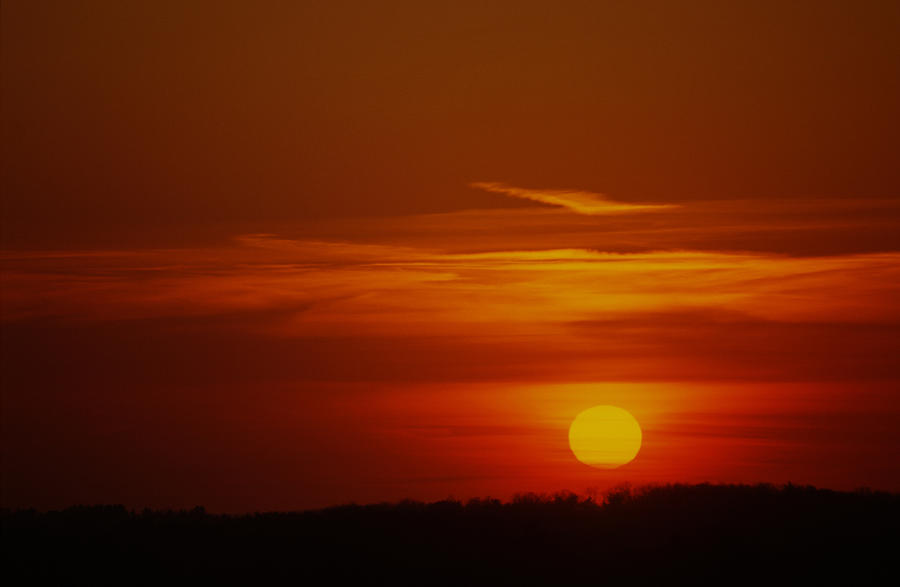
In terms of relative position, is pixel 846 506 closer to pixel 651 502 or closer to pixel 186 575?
pixel 651 502

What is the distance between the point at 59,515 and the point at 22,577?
8.56 ft

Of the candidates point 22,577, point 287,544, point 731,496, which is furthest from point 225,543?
point 731,496

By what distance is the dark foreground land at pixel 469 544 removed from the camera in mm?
14789

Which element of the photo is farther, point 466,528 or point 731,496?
point 731,496

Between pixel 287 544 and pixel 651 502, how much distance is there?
549cm

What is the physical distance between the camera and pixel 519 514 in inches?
670

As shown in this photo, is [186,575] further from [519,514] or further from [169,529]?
[519,514]

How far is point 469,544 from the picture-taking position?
1584 centimetres

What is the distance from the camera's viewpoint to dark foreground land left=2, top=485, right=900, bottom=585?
1479 centimetres

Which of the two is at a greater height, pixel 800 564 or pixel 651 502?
pixel 651 502

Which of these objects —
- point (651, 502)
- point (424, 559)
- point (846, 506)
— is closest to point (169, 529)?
point (424, 559)

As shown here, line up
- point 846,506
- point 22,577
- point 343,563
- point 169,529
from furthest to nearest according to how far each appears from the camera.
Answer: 1. point 846,506
2. point 169,529
3. point 343,563
4. point 22,577

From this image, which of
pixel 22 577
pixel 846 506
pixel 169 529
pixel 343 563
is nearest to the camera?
pixel 22 577

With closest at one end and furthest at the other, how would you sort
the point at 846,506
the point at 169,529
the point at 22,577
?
the point at 22,577 → the point at 169,529 → the point at 846,506
